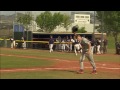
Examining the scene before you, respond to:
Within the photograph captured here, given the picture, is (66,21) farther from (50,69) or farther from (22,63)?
(50,69)

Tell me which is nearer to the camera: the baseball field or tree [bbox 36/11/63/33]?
the baseball field

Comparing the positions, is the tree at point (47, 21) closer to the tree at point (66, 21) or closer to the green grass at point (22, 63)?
the tree at point (66, 21)

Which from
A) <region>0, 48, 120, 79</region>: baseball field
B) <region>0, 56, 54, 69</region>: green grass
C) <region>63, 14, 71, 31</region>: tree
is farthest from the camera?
<region>63, 14, 71, 31</region>: tree

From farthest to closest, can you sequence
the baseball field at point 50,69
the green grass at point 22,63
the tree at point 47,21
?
the tree at point 47,21
the green grass at point 22,63
the baseball field at point 50,69

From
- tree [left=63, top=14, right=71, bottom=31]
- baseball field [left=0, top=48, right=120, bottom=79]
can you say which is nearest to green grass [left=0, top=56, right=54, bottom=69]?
baseball field [left=0, top=48, right=120, bottom=79]

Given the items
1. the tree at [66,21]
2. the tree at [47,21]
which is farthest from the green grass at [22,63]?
the tree at [66,21]

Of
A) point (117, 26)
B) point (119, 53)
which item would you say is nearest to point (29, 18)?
point (117, 26)

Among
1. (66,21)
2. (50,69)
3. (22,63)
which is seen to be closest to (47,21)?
(66,21)

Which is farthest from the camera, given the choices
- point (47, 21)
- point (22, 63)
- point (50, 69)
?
point (47, 21)

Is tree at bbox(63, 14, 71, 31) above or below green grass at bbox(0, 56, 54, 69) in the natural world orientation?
above

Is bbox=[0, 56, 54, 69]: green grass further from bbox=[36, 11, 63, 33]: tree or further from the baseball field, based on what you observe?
bbox=[36, 11, 63, 33]: tree

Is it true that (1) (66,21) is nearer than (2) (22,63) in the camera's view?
No

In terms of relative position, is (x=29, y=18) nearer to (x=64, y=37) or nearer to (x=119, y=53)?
(x=64, y=37)
